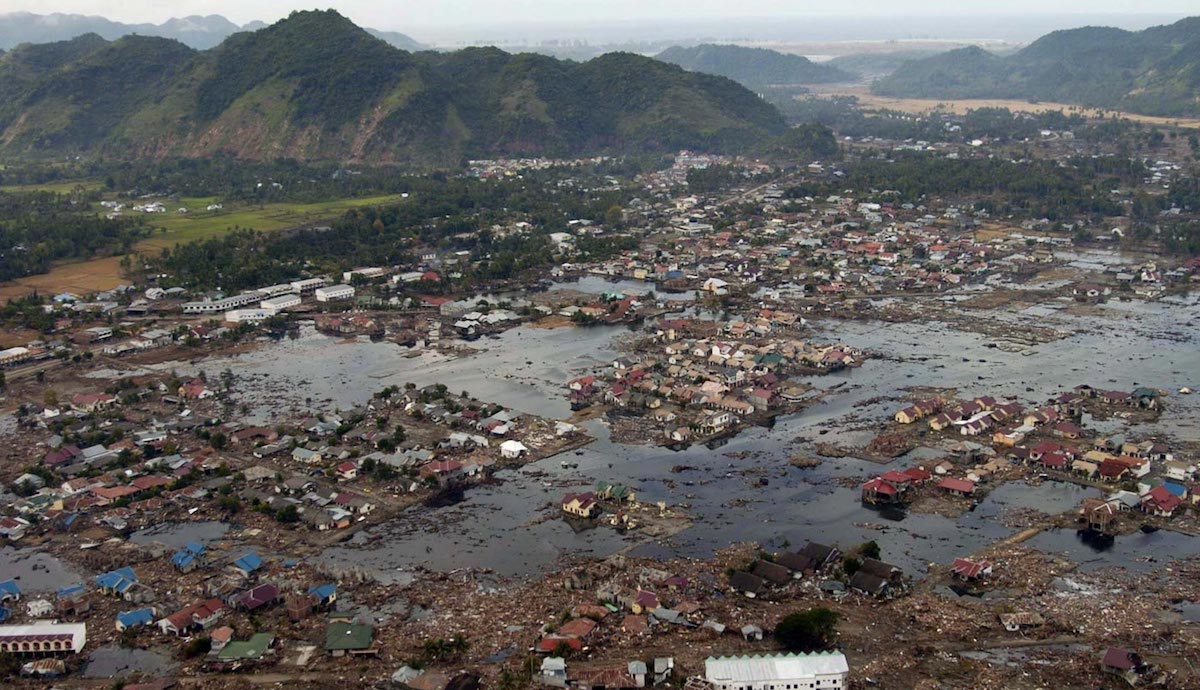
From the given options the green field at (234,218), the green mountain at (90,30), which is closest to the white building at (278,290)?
the green field at (234,218)

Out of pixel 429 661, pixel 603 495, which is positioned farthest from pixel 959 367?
pixel 429 661

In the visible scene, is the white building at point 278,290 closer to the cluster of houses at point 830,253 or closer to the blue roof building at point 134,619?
the cluster of houses at point 830,253

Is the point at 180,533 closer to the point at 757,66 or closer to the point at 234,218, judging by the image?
the point at 234,218

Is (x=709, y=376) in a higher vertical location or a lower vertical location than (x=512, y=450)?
higher

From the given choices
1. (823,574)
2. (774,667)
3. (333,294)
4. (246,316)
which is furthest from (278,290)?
(774,667)

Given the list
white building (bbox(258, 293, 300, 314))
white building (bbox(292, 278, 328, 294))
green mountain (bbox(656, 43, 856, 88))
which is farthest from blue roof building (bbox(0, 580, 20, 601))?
green mountain (bbox(656, 43, 856, 88))

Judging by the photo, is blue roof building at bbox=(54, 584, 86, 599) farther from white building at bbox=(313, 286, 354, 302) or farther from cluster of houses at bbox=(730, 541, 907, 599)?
white building at bbox=(313, 286, 354, 302)

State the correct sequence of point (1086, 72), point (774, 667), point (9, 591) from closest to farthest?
point (774, 667)
point (9, 591)
point (1086, 72)
